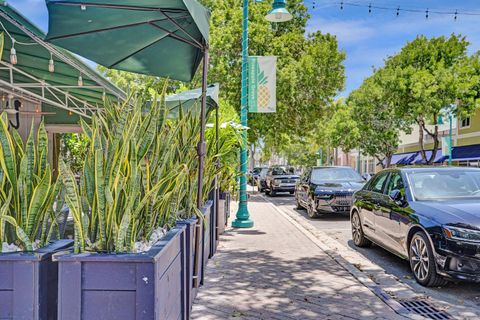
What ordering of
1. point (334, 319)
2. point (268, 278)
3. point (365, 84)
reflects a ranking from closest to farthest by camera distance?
point (334, 319), point (268, 278), point (365, 84)

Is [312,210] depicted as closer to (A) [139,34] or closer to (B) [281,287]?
(B) [281,287]

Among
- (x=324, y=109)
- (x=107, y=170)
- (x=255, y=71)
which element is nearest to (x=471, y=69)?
(x=324, y=109)

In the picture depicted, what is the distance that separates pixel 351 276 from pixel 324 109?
51.9 ft

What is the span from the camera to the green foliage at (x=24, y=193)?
104 inches

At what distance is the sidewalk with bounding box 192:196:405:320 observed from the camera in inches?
172

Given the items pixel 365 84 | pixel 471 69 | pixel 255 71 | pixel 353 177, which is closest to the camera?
pixel 255 71

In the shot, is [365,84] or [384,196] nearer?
[384,196]

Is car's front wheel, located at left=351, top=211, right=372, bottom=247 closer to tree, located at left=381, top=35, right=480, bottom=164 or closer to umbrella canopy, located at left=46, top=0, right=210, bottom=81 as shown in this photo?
umbrella canopy, located at left=46, top=0, right=210, bottom=81

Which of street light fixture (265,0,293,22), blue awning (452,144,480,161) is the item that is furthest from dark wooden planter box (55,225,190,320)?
blue awning (452,144,480,161)

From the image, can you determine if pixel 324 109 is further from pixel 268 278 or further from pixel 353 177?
pixel 268 278

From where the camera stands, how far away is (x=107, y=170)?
8.98ft

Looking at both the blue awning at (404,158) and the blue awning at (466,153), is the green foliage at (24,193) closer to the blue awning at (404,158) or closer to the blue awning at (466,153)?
the blue awning at (466,153)

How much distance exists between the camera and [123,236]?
2654 millimetres

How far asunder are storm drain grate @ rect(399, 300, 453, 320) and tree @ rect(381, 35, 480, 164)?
74.6 ft
